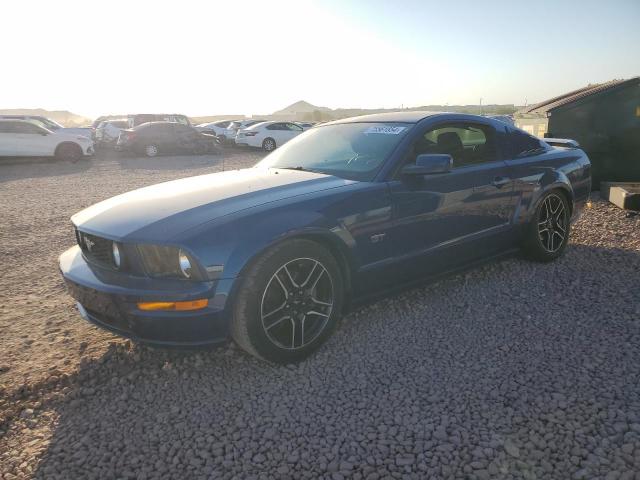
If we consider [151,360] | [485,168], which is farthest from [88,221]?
[485,168]

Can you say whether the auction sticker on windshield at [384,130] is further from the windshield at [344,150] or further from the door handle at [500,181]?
the door handle at [500,181]

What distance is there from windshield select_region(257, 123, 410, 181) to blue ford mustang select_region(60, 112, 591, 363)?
0.6 inches

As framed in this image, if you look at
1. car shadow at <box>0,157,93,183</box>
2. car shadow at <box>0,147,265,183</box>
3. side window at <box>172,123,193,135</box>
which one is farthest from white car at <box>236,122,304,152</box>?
car shadow at <box>0,157,93,183</box>

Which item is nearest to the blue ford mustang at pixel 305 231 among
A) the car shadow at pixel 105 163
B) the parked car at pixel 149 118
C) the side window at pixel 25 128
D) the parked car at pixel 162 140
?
the car shadow at pixel 105 163

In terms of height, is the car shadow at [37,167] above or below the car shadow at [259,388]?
above

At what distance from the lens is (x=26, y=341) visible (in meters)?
3.30

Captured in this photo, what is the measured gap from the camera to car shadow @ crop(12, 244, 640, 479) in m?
2.22

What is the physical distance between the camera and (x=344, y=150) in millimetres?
3639

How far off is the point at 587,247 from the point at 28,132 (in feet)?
54.0

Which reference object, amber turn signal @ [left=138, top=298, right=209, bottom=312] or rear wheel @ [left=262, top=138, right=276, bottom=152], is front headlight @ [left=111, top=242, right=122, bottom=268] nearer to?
amber turn signal @ [left=138, top=298, right=209, bottom=312]

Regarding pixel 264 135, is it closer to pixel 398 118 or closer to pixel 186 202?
pixel 398 118

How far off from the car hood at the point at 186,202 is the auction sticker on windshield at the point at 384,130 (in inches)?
24.1

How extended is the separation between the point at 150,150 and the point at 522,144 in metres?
16.1

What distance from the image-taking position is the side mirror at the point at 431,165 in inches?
123
